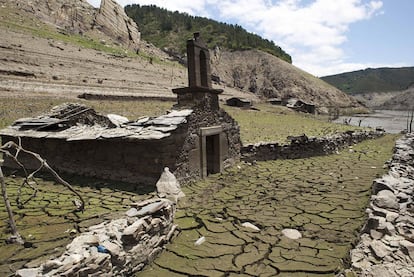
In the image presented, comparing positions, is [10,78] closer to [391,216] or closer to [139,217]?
[139,217]

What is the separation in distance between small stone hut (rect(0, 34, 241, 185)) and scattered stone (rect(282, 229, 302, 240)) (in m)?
3.41

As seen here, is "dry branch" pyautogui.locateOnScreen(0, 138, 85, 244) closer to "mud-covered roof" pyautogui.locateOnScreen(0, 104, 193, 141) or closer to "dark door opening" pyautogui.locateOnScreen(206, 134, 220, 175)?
"mud-covered roof" pyautogui.locateOnScreen(0, 104, 193, 141)

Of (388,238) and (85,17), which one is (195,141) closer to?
(388,238)

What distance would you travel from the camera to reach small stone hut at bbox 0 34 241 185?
8.13 meters

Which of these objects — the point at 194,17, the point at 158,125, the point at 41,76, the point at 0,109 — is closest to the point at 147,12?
the point at 194,17

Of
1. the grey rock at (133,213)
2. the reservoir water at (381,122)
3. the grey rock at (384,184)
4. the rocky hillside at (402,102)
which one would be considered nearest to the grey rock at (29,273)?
the grey rock at (133,213)

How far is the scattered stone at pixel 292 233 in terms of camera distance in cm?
552

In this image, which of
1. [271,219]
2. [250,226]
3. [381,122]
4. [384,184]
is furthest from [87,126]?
[381,122]

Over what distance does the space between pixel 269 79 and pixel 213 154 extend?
6872 cm

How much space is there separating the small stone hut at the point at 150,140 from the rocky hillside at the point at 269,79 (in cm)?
6168

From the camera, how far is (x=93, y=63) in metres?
34.0

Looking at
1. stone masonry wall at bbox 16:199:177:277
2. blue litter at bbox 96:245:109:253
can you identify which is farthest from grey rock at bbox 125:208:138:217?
blue litter at bbox 96:245:109:253

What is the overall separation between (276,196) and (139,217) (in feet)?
13.3

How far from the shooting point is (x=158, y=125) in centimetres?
836
